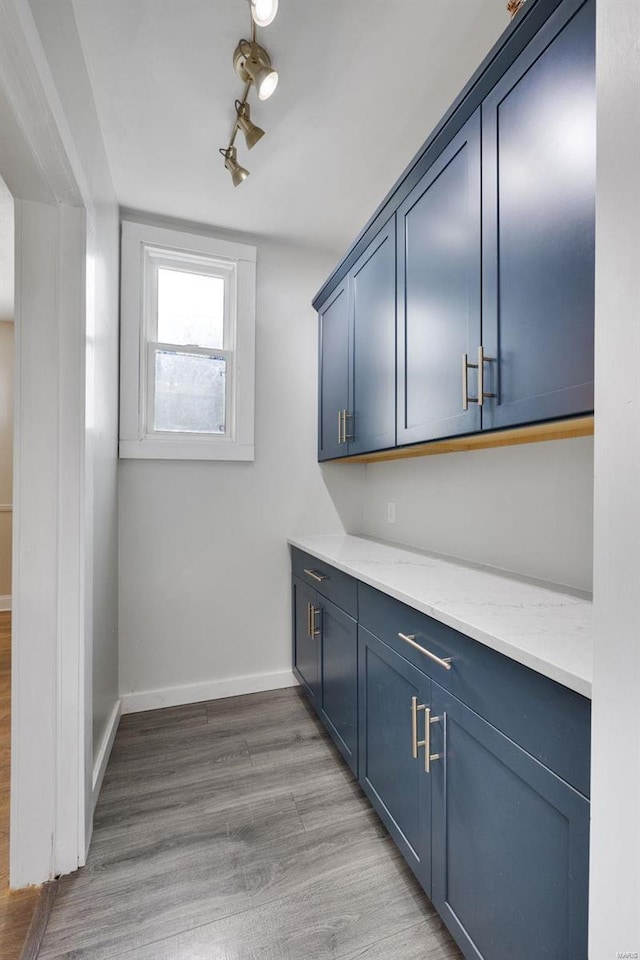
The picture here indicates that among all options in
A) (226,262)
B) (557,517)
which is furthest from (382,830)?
(226,262)

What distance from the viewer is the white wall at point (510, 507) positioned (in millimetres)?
1275

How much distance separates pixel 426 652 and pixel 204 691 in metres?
1.76

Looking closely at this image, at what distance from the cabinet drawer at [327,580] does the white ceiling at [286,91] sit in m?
1.78

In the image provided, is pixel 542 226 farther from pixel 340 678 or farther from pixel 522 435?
pixel 340 678

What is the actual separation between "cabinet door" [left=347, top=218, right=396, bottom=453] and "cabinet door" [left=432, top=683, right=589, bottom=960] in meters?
1.09

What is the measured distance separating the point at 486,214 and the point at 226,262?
174 cm

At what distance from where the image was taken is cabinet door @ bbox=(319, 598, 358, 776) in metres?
1.66

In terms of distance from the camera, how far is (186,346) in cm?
242

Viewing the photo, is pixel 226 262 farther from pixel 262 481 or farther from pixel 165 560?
pixel 165 560

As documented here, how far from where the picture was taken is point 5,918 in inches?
47.6

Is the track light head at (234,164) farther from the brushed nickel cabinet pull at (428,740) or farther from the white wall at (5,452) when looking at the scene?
the white wall at (5,452)

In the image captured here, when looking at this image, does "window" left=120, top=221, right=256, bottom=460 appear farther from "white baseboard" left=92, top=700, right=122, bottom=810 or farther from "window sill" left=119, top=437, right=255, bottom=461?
"white baseboard" left=92, top=700, right=122, bottom=810

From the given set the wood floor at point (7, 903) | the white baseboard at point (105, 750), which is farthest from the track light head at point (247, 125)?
the wood floor at point (7, 903)

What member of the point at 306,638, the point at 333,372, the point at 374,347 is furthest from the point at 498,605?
the point at 333,372
